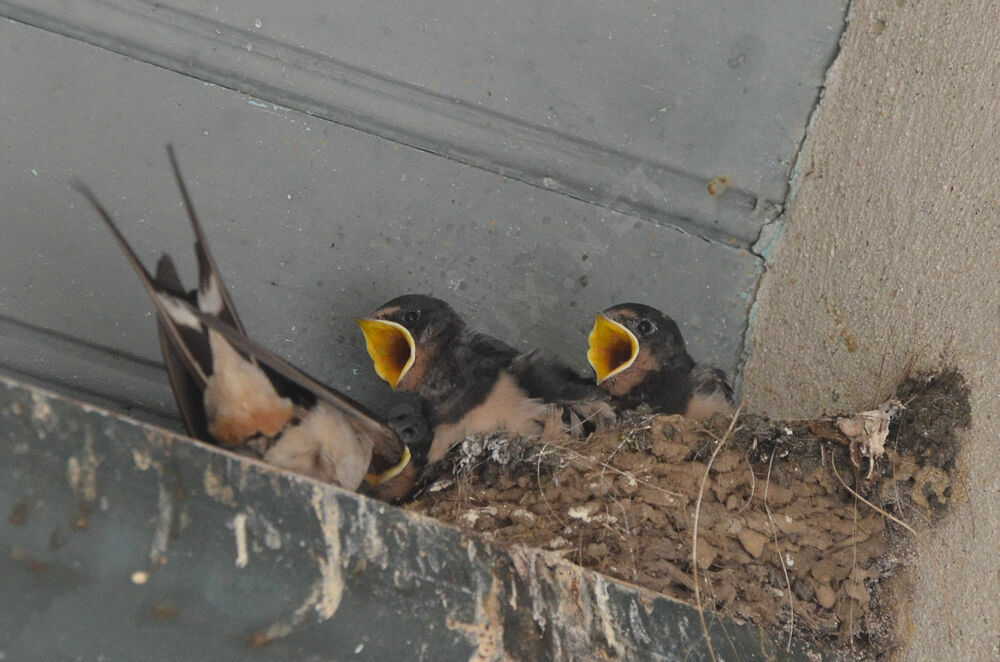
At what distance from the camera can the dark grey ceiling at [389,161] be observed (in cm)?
247

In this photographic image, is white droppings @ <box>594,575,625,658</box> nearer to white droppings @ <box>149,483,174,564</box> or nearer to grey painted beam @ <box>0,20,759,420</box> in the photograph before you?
white droppings @ <box>149,483,174,564</box>

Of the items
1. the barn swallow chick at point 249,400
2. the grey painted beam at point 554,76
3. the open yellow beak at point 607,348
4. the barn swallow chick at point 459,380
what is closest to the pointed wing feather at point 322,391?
the barn swallow chick at point 249,400

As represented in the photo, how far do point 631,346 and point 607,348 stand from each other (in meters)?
0.07

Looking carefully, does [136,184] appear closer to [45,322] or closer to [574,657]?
[45,322]

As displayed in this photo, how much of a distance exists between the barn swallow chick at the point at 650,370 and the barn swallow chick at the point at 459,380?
0.09m

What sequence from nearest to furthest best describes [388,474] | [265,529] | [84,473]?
[84,473], [265,529], [388,474]

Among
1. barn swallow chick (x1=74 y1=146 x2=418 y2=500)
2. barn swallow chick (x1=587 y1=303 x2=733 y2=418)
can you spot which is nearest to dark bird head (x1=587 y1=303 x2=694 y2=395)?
barn swallow chick (x1=587 y1=303 x2=733 y2=418)

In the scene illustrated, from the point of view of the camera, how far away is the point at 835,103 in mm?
2812

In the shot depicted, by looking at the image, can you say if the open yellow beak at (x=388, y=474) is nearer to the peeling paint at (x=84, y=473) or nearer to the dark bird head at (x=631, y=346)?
the dark bird head at (x=631, y=346)

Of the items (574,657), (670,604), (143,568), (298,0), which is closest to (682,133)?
(298,0)

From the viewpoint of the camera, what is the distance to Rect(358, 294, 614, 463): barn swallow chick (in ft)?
8.39

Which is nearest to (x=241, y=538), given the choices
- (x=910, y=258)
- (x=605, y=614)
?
(x=605, y=614)

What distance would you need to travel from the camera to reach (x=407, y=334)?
8.29 feet

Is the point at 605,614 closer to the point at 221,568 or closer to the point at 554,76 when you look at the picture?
the point at 221,568
